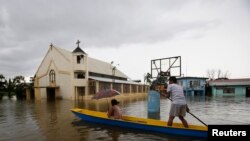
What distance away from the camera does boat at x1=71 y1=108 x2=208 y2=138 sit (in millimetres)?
8898

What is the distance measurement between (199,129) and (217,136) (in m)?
2.76

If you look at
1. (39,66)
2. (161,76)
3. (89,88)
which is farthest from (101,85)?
(161,76)

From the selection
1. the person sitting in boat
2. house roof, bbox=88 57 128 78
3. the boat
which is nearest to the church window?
house roof, bbox=88 57 128 78

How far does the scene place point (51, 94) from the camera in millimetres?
44438

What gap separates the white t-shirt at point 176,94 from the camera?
9.05 meters

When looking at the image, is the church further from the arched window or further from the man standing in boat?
the man standing in boat

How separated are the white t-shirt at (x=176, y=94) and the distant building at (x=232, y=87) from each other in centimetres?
4963

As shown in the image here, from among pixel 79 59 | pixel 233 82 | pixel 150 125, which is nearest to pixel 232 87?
pixel 233 82

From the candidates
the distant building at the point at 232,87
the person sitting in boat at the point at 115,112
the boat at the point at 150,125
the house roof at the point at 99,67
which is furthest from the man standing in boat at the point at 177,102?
the distant building at the point at 232,87

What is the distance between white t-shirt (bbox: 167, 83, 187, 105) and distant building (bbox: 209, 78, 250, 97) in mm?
49632

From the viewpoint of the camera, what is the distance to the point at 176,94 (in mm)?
9109

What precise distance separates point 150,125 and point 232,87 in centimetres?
5119

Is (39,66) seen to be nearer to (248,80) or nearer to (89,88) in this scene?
(89,88)

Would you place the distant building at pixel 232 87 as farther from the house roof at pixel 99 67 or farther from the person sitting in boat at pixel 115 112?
the person sitting in boat at pixel 115 112
